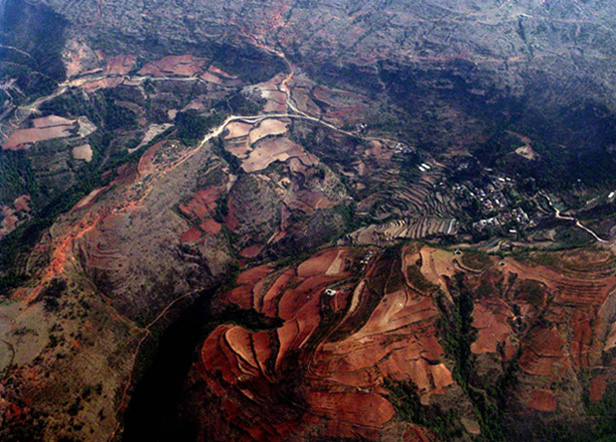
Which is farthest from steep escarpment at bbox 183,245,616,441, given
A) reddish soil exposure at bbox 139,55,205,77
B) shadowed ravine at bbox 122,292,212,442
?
reddish soil exposure at bbox 139,55,205,77

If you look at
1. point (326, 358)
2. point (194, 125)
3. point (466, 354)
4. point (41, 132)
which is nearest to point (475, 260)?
point (466, 354)

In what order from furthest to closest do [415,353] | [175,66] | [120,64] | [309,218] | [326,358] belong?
[175,66] → [120,64] → [309,218] → [415,353] → [326,358]

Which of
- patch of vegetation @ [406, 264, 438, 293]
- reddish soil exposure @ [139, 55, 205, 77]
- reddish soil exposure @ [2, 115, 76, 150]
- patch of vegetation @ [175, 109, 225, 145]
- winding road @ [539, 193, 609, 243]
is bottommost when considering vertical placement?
winding road @ [539, 193, 609, 243]

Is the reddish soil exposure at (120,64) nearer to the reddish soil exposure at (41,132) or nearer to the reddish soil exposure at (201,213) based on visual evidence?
the reddish soil exposure at (41,132)

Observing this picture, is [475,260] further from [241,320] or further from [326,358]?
[241,320]

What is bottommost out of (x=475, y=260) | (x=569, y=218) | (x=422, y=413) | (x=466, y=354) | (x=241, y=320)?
(x=422, y=413)

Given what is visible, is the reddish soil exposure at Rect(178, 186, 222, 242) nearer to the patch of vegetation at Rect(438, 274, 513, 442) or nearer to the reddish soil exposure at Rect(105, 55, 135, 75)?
the patch of vegetation at Rect(438, 274, 513, 442)

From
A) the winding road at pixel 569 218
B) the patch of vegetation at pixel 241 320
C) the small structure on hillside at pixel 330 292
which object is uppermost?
the small structure on hillside at pixel 330 292

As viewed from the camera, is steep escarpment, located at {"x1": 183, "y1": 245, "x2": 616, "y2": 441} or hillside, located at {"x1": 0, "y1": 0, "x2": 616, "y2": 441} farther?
hillside, located at {"x1": 0, "y1": 0, "x2": 616, "y2": 441}

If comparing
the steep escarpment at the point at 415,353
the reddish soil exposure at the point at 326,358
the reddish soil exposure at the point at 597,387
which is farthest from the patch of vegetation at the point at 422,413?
the reddish soil exposure at the point at 597,387

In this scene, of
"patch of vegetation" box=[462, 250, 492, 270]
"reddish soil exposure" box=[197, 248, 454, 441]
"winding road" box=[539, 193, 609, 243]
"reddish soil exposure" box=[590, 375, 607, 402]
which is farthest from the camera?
A: "winding road" box=[539, 193, 609, 243]

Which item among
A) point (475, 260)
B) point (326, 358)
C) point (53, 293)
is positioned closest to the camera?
point (326, 358)

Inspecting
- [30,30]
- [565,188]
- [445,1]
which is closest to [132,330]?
[565,188]

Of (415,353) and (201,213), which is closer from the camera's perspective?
(415,353)
